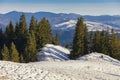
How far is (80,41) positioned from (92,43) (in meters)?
9.25

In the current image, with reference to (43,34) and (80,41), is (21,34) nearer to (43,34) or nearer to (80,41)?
(43,34)

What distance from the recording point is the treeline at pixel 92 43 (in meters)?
100

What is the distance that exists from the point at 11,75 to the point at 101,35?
8042 centimetres

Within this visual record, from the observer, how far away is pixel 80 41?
101 m

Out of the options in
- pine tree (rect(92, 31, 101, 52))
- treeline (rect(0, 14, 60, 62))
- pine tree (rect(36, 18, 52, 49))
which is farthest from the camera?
pine tree (rect(36, 18, 52, 49))

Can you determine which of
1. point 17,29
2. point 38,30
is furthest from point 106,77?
point 17,29

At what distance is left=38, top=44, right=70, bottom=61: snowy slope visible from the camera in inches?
3702

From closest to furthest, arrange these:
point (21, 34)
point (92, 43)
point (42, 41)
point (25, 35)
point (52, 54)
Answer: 1. point (52, 54)
2. point (92, 43)
3. point (42, 41)
4. point (25, 35)
5. point (21, 34)

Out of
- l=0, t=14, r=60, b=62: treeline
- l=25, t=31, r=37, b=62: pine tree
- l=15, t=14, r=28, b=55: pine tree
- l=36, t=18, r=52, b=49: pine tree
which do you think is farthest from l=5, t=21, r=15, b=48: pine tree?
l=25, t=31, r=37, b=62: pine tree

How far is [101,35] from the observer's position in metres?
110

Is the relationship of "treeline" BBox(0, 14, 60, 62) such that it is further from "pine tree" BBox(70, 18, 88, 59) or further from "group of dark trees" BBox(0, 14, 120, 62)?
"pine tree" BBox(70, 18, 88, 59)

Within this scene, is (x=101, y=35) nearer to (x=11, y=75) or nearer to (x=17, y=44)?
(x=17, y=44)

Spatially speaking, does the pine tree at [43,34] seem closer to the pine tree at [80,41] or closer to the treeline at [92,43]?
the treeline at [92,43]

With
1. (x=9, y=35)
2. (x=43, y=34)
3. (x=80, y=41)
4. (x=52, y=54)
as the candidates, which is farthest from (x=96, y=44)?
(x=9, y=35)
